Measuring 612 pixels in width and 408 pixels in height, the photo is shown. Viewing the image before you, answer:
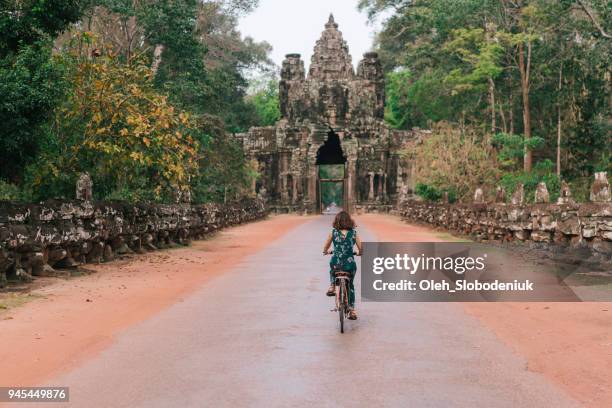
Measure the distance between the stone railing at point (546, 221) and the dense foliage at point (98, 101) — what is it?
962cm

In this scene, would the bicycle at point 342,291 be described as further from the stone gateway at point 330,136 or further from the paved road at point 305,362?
the stone gateway at point 330,136

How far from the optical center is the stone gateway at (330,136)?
62.5 m

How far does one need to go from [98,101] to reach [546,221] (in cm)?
1217

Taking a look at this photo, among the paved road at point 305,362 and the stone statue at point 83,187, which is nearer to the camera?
the paved road at point 305,362

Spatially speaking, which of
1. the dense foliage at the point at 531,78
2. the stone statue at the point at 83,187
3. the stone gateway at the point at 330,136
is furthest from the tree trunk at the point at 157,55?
the stone gateway at the point at 330,136

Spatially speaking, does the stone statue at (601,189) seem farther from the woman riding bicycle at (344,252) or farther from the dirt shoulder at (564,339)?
the woman riding bicycle at (344,252)

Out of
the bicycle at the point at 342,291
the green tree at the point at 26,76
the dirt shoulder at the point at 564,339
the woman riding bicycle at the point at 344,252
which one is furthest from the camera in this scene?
the green tree at the point at 26,76

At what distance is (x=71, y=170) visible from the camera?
19969 millimetres

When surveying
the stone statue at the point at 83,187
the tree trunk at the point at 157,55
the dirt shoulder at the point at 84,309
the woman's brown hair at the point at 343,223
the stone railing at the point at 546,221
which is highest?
the tree trunk at the point at 157,55

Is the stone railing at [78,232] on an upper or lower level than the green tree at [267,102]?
lower

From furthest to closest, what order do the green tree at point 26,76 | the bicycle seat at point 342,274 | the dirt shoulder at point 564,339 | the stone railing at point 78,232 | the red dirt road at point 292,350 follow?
Result: the stone railing at point 78,232, the green tree at point 26,76, the bicycle seat at point 342,274, the dirt shoulder at point 564,339, the red dirt road at point 292,350

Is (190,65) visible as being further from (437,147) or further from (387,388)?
(387,388)

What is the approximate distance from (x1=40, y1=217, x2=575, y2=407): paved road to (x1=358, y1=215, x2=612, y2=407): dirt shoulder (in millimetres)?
231

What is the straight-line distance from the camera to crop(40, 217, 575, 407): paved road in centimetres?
591
